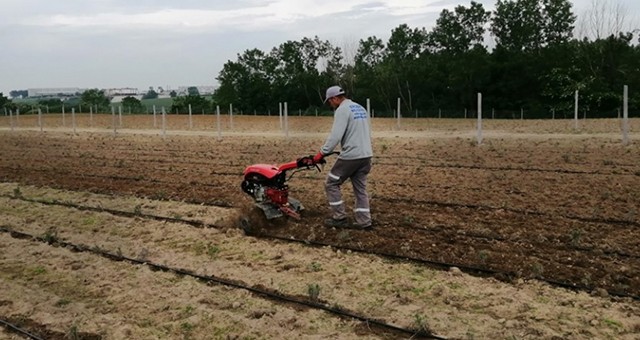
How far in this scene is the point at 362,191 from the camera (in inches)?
276

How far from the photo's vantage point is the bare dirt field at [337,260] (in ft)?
15.2

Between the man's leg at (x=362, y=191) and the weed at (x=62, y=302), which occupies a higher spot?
the man's leg at (x=362, y=191)

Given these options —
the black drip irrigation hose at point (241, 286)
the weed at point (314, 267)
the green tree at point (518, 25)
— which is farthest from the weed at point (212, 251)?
the green tree at point (518, 25)

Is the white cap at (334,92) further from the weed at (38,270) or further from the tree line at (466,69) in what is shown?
the tree line at (466,69)

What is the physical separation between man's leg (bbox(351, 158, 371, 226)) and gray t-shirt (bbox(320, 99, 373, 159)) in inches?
6.7

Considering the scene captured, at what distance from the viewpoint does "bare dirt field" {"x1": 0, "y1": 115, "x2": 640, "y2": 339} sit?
4.62 metres

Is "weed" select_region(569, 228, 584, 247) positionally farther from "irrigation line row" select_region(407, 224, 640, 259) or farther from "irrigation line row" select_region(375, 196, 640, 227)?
"irrigation line row" select_region(375, 196, 640, 227)

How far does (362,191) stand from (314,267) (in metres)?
1.41

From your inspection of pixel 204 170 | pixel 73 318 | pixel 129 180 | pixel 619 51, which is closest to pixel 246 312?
pixel 73 318

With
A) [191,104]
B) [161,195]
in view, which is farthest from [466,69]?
[161,195]

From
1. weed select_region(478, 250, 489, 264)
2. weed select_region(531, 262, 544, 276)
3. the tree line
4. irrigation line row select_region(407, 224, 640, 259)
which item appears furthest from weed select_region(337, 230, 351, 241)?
the tree line

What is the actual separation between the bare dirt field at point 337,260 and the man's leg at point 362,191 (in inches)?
8.4

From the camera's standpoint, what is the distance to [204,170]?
1313 centimetres

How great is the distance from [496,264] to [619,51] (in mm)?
48291
